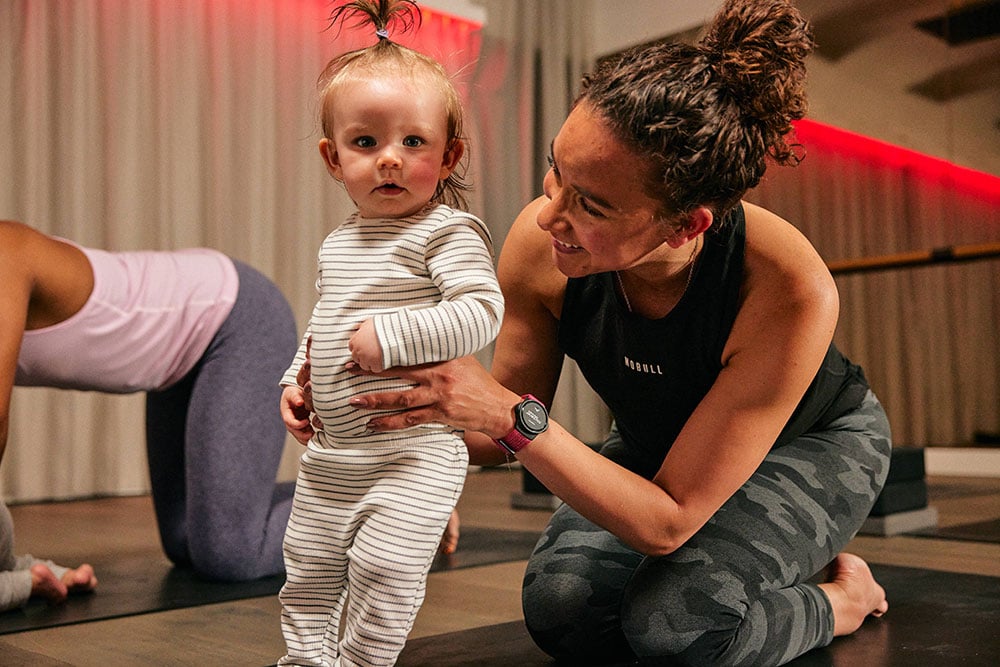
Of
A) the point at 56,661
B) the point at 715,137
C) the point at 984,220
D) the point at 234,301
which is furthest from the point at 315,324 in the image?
the point at 984,220

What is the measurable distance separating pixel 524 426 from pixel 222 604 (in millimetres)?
967

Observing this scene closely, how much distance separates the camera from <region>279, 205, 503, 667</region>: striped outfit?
1.07m

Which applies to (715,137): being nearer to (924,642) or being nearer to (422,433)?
(422,433)

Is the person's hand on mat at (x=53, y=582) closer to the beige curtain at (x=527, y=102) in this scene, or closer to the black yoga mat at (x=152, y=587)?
the black yoga mat at (x=152, y=587)

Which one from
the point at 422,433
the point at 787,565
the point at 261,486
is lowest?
the point at 261,486

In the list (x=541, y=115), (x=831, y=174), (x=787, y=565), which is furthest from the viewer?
(x=541, y=115)

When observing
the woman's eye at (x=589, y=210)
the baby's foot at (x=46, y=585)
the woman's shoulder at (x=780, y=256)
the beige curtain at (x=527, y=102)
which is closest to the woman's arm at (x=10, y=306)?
the baby's foot at (x=46, y=585)

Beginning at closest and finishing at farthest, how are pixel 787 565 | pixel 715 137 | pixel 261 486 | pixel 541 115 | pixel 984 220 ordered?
1. pixel 715 137
2. pixel 787 565
3. pixel 261 486
4. pixel 984 220
5. pixel 541 115

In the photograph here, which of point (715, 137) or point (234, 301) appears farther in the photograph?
point (234, 301)

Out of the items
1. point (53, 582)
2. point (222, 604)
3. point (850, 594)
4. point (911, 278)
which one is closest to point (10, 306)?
point (53, 582)

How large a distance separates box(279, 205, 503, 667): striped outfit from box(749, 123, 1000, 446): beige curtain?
3.69 m

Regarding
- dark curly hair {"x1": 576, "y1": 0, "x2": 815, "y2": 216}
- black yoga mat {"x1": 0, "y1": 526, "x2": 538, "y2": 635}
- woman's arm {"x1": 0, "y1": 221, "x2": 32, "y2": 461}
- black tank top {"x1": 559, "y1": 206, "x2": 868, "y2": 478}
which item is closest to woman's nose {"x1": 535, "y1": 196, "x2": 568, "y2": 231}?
dark curly hair {"x1": 576, "y1": 0, "x2": 815, "y2": 216}

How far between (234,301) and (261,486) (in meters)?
0.40

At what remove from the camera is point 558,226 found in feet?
3.75
